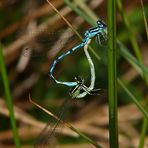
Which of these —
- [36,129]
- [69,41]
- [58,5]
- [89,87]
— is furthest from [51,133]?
[58,5]

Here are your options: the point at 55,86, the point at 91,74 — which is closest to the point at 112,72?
the point at 91,74

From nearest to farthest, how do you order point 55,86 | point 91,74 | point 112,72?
1. point 112,72
2. point 91,74
3. point 55,86

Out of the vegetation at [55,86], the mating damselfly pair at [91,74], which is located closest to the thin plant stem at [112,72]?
the mating damselfly pair at [91,74]

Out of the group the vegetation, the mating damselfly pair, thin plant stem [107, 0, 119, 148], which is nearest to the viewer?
thin plant stem [107, 0, 119, 148]

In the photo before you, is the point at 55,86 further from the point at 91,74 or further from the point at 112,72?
the point at 112,72

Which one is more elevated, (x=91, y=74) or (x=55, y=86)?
(x=55, y=86)

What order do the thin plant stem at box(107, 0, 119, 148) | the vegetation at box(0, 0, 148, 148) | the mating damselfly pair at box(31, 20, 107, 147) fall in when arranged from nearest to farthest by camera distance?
the thin plant stem at box(107, 0, 119, 148), the mating damselfly pair at box(31, 20, 107, 147), the vegetation at box(0, 0, 148, 148)

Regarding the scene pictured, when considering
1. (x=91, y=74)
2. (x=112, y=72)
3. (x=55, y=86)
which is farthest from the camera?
(x=55, y=86)

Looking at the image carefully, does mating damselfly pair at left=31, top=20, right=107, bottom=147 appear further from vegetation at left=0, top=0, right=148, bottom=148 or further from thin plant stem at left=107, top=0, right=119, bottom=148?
vegetation at left=0, top=0, right=148, bottom=148

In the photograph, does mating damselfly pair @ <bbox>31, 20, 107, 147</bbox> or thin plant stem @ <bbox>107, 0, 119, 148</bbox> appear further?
mating damselfly pair @ <bbox>31, 20, 107, 147</bbox>

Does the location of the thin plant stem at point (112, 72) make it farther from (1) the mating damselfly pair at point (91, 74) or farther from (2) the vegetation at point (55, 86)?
(2) the vegetation at point (55, 86)

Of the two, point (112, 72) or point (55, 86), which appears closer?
point (112, 72)

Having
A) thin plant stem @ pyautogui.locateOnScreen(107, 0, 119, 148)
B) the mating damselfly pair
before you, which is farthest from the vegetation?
thin plant stem @ pyautogui.locateOnScreen(107, 0, 119, 148)
